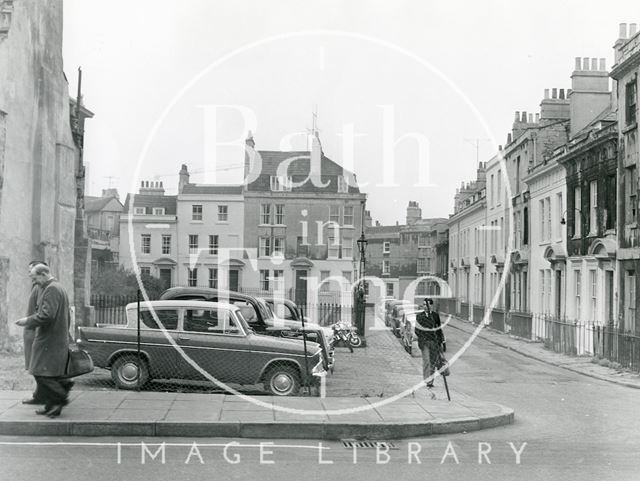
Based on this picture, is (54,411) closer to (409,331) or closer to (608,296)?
(409,331)

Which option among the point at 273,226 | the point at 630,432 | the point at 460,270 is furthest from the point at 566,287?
the point at 460,270

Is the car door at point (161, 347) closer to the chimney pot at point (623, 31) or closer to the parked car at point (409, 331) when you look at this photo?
the parked car at point (409, 331)

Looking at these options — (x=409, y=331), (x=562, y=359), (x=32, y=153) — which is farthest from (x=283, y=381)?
(x=562, y=359)

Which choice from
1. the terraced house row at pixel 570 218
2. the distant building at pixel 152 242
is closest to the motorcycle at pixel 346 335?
the terraced house row at pixel 570 218

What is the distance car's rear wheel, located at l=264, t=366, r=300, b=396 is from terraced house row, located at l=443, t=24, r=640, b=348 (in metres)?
12.0

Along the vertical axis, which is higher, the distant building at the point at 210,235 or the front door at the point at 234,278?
the distant building at the point at 210,235

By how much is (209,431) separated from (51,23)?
1423cm

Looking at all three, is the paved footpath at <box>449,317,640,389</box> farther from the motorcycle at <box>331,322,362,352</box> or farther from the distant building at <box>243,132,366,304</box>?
the distant building at <box>243,132,366,304</box>

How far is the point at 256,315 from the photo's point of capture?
17469mm

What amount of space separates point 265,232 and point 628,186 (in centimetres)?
2940

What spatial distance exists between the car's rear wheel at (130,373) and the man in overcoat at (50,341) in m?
3.35

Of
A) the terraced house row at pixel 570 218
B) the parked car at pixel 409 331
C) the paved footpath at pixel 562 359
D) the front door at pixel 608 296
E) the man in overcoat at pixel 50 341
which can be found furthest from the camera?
the parked car at pixel 409 331

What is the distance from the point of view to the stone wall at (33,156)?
1709 cm

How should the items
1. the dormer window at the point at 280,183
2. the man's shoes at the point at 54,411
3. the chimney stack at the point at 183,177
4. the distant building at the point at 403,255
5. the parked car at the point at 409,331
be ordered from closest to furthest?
the man's shoes at the point at 54,411 < the parked car at the point at 409,331 < the dormer window at the point at 280,183 < the chimney stack at the point at 183,177 < the distant building at the point at 403,255
